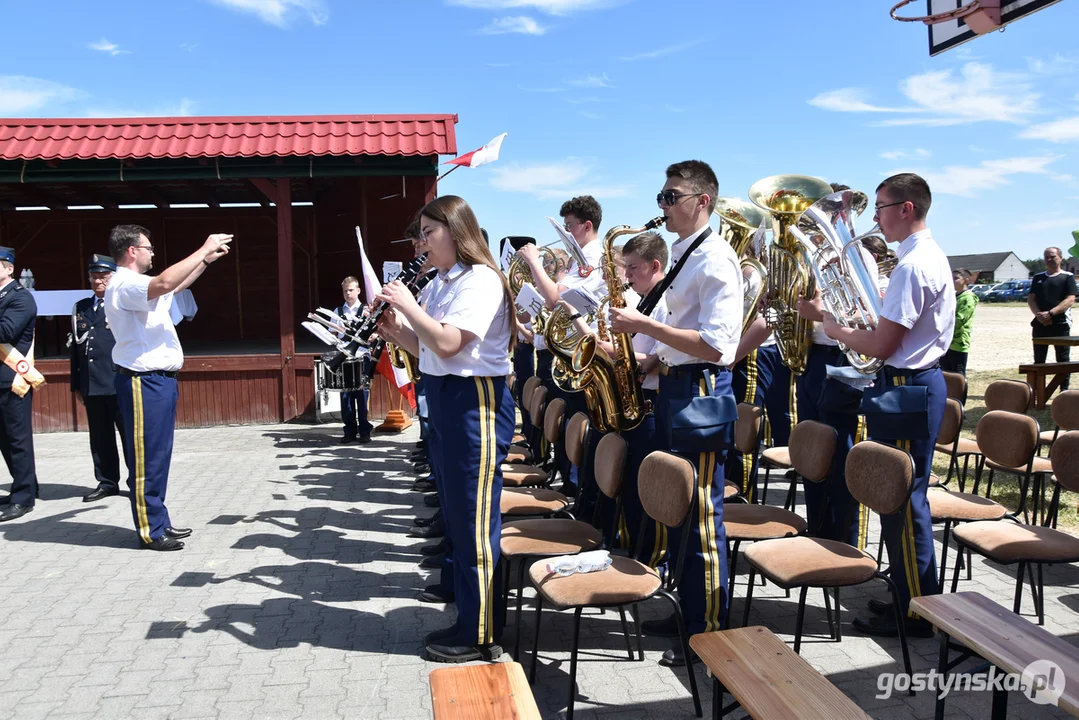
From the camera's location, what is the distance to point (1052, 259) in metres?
10.8

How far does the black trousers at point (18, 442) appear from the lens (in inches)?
239

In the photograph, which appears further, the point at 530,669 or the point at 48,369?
the point at 48,369

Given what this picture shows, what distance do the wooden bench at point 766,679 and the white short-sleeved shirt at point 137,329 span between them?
3993mm

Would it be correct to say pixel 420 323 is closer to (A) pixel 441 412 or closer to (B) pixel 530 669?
(A) pixel 441 412

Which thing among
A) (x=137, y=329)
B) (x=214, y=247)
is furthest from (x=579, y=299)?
(x=137, y=329)

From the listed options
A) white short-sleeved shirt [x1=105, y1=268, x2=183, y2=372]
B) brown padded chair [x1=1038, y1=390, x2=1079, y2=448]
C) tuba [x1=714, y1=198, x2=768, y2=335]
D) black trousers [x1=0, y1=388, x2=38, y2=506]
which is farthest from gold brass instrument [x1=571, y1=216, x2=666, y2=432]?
black trousers [x1=0, y1=388, x2=38, y2=506]

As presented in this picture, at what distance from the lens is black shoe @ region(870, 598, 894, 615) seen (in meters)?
3.87

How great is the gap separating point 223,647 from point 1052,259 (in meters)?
11.3

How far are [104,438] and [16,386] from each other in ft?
3.08

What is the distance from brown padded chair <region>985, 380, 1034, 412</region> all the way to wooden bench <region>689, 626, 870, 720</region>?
13.2ft

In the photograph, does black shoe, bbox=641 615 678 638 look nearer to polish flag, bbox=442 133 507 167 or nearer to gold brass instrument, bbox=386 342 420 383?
gold brass instrument, bbox=386 342 420 383

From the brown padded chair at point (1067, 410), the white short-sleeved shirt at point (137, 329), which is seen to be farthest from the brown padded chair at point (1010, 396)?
the white short-sleeved shirt at point (137, 329)

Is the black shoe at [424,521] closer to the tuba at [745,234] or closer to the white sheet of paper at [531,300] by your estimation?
the white sheet of paper at [531,300]

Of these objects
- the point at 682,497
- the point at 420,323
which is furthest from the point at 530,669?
the point at 420,323
